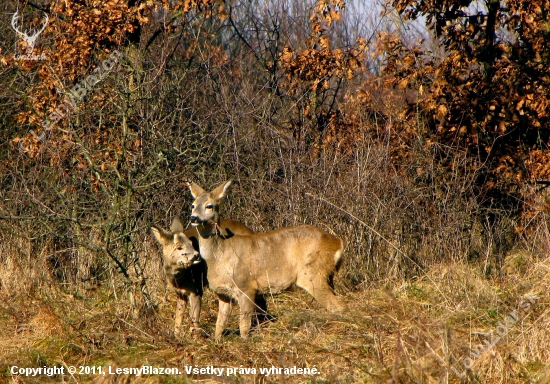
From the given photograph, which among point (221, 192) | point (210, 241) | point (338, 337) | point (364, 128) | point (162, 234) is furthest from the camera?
point (364, 128)

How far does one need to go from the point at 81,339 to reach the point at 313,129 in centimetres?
723

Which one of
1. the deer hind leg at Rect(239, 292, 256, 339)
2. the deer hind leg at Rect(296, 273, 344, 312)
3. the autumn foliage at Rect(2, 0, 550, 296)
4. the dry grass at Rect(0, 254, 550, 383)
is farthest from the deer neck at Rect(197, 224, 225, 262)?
the autumn foliage at Rect(2, 0, 550, 296)

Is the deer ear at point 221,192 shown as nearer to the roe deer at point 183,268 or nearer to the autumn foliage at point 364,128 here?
the roe deer at point 183,268

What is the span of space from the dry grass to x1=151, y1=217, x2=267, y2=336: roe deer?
0.33 meters

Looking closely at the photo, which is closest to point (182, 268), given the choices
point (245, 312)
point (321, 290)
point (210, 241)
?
point (210, 241)

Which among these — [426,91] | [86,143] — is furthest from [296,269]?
[426,91]

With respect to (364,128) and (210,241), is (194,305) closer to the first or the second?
(210,241)

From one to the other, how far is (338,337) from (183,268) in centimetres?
180

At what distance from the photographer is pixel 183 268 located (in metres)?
8.23

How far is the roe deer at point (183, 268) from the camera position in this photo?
26.7 feet

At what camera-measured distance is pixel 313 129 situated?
1390 cm

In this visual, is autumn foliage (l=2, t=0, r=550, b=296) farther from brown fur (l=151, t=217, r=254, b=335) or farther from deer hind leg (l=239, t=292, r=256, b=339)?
deer hind leg (l=239, t=292, r=256, b=339)

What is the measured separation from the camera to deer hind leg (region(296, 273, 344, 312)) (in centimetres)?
857

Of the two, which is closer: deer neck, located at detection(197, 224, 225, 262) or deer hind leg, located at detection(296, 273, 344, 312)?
deer hind leg, located at detection(296, 273, 344, 312)
